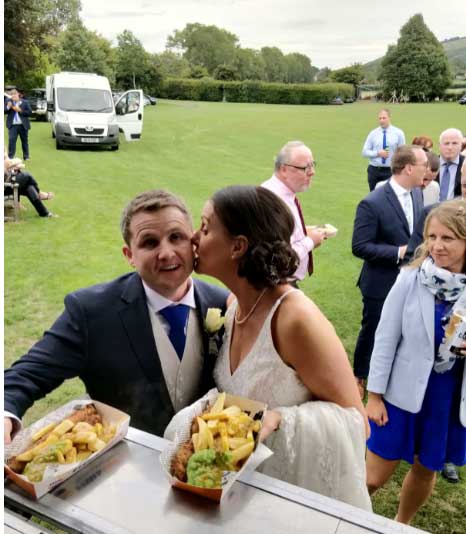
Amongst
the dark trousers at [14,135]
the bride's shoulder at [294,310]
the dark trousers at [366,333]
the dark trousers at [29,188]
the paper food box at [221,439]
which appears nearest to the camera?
the paper food box at [221,439]

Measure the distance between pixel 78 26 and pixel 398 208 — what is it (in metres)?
58.7

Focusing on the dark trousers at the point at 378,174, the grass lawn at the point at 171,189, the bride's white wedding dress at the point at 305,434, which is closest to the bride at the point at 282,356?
the bride's white wedding dress at the point at 305,434

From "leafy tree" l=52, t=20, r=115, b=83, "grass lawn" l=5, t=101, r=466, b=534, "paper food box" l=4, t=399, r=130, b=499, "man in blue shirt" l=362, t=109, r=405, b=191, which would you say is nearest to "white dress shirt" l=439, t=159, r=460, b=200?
"grass lawn" l=5, t=101, r=466, b=534

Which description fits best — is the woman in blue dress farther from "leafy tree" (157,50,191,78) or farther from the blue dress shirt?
"leafy tree" (157,50,191,78)

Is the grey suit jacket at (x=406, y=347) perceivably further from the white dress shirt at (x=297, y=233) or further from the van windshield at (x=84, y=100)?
the van windshield at (x=84, y=100)

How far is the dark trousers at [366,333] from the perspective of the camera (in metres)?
4.54

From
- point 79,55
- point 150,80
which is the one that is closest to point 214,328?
point 150,80

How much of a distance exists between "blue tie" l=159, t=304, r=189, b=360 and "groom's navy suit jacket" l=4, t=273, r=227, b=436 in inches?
3.2

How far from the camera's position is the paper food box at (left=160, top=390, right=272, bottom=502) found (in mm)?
1348

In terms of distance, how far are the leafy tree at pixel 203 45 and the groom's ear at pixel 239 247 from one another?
82607 millimetres

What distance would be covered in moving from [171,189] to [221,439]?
12.3 metres

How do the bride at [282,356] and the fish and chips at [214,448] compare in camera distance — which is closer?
the fish and chips at [214,448]

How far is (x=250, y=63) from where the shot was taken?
7525cm

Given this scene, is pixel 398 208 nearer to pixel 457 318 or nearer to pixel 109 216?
pixel 457 318
